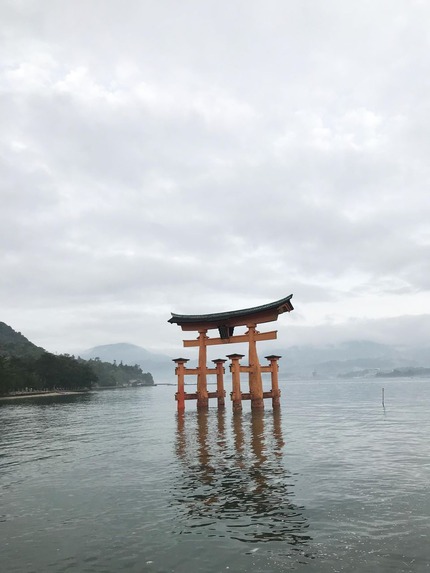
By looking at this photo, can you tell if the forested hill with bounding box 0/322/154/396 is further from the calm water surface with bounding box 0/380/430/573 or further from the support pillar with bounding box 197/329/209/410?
the calm water surface with bounding box 0/380/430/573

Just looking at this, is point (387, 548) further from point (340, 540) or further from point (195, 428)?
point (195, 428)

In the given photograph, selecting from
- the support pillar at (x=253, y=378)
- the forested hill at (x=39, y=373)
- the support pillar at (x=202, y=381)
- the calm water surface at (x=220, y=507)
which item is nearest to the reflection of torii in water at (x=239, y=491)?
the calm water surface at (x=220, y=507)

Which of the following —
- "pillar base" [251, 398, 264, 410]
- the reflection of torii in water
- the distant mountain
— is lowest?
"pillar base" [251, 398, 264, 410]

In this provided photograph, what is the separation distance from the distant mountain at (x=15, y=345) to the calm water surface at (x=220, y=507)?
117 m

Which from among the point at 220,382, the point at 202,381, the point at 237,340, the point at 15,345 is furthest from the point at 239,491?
the point at 15,345

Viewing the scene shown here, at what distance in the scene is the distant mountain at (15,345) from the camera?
13074 centimetres

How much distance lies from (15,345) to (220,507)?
154 metres

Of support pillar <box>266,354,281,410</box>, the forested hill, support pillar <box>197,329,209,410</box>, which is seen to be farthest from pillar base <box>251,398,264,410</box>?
the forested hill

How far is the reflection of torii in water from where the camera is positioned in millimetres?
7844

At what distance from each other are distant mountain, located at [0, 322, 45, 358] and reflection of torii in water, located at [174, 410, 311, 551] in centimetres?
11599

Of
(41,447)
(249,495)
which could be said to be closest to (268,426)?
(41,447)

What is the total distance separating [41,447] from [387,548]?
17293mm

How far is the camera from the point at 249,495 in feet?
32.8

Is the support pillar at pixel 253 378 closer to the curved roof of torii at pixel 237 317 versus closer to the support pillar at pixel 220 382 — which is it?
the curved roof of torii at pixel 237 317
